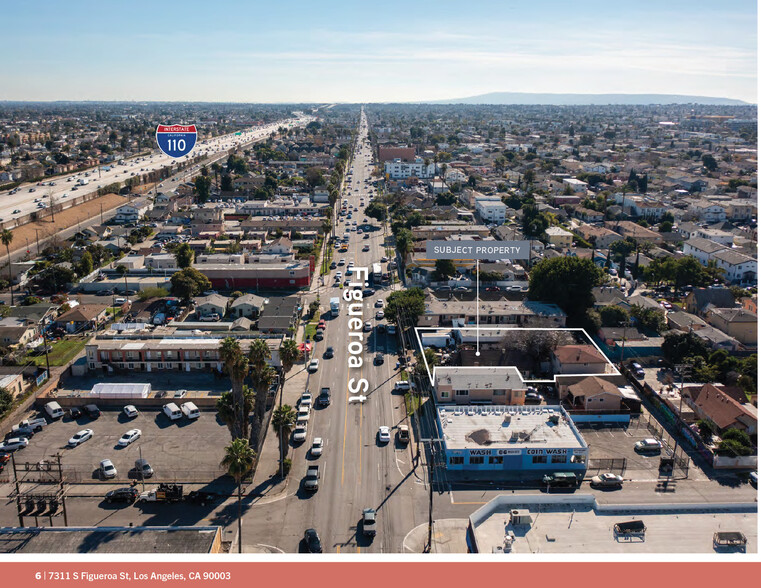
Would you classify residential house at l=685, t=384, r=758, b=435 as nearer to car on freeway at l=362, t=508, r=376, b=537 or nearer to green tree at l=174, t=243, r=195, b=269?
car on freeway at l=362, t=508, r=376, b=537

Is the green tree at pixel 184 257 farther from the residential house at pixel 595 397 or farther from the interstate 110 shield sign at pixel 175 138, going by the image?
the residential house at pixel 595 397

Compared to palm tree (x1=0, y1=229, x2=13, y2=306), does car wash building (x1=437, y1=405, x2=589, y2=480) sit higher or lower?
lower

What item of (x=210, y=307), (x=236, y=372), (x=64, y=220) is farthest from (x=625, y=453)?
(x=64, y=220)

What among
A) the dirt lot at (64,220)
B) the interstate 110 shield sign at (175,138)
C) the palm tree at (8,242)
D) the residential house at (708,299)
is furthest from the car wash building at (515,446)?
the dirt lot at (64,220)

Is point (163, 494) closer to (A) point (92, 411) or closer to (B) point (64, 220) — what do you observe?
(A) point (92, 411)

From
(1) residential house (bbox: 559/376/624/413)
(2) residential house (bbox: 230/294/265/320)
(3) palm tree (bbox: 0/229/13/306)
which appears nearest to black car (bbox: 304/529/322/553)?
(1) residential house (bbox: 559/376/624/413)

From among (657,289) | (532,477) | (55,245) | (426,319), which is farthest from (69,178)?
(532,477)
